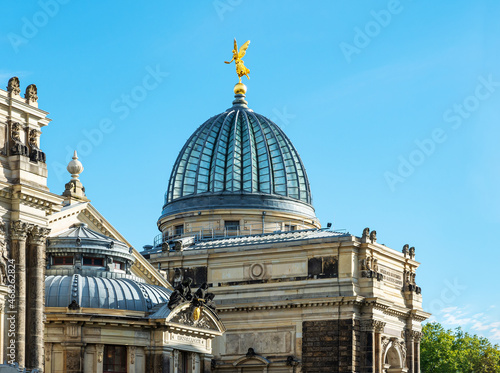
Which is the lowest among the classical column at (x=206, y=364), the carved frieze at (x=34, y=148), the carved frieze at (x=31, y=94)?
the classical column at (x=206, y=364)

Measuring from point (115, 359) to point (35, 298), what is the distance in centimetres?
1308

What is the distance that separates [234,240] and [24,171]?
37.7 m

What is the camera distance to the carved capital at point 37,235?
51.9m

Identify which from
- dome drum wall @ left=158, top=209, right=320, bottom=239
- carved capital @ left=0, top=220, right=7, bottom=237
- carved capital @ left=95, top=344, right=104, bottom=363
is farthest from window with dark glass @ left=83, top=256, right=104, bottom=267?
dome drum wall @ left=158, top=209, right=320, bottom=239

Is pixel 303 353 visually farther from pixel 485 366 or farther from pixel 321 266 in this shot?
pixel 485 366

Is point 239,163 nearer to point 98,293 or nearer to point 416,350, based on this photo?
point 416,350

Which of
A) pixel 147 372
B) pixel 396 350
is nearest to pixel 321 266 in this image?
pixel 396 350

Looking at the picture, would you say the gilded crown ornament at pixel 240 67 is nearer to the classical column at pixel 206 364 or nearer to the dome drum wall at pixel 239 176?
the dome drum wall at pixel 239 176

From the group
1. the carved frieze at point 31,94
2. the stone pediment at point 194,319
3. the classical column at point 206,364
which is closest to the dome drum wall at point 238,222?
the stone pediment at point 194,319

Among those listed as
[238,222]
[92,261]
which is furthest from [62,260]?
[238,222]

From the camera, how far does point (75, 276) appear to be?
65.2 m

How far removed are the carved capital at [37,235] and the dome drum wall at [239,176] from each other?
41726mm

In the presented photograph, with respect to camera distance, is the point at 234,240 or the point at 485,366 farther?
the point at 485,366

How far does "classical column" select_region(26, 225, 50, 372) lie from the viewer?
167 feet
